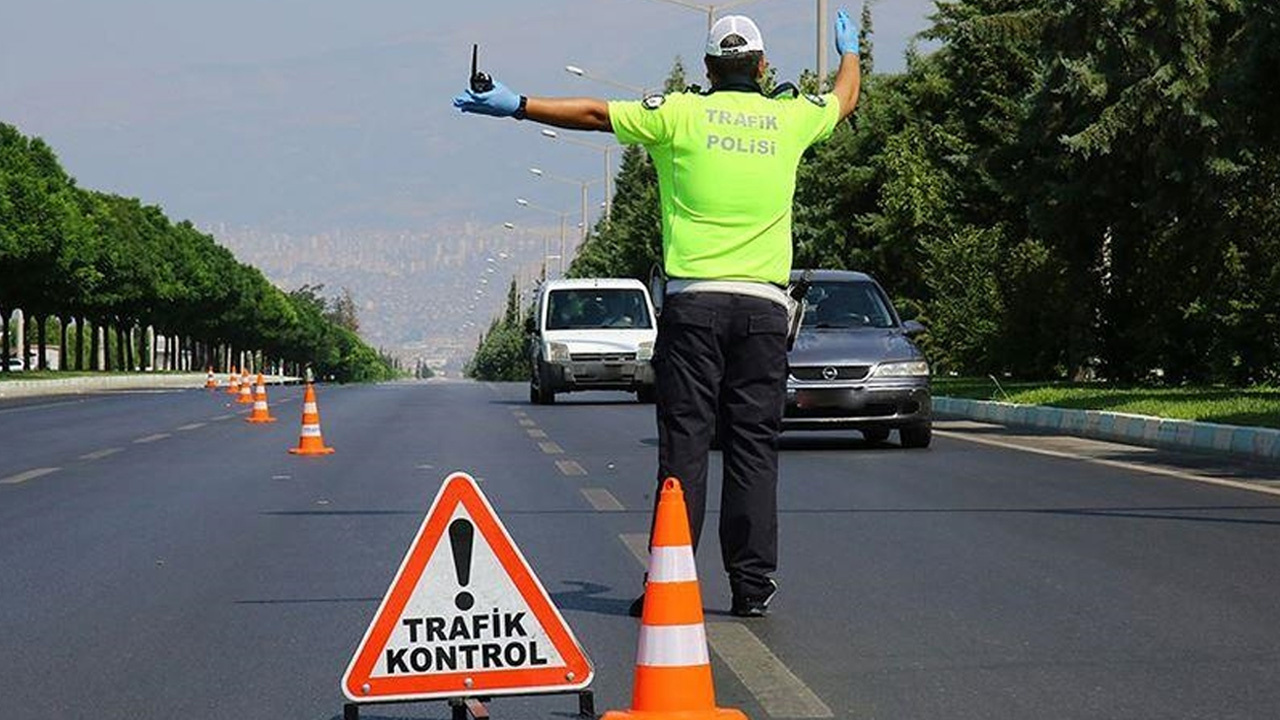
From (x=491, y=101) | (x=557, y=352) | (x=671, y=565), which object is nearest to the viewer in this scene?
(x=671, y=565)

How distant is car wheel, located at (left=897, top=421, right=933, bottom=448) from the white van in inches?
551

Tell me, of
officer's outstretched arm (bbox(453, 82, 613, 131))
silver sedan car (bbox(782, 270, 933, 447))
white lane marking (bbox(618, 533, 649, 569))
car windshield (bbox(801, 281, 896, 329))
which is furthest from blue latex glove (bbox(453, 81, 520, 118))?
car windshield (bbox(801, 281, 896, 329))

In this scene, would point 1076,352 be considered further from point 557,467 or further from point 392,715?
point 392,715

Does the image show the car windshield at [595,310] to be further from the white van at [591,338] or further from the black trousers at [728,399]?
the black trousers at [728,399]

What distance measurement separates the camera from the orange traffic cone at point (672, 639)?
6012mm

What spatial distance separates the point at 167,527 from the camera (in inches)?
499

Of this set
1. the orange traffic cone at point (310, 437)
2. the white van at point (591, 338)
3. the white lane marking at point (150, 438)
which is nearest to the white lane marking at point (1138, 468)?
the orange traffic cone at point (310, 437)

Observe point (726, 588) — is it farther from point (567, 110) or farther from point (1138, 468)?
point (1138, 468)

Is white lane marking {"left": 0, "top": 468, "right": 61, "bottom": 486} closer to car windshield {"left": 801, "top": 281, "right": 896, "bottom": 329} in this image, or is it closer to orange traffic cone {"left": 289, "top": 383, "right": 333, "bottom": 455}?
orange traffic cone {"left": 289, "top": 383, "right": 333, "bottom": 455}

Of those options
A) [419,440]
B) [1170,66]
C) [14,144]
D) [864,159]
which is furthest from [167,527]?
[14,144]

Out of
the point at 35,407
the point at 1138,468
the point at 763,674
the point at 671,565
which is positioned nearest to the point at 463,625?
the point at 671,565

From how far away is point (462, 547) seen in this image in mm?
6379

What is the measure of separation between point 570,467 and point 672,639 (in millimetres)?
11963

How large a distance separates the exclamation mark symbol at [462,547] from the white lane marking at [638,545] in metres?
4.06
